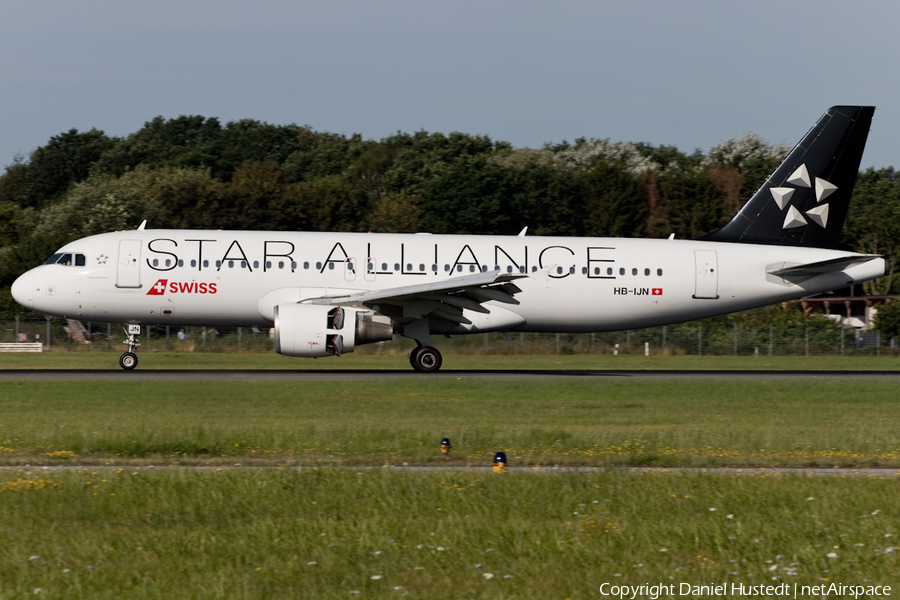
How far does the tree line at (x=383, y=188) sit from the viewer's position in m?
77.9

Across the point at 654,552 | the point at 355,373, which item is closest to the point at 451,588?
the point at 654,552

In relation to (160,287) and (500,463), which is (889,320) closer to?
(160,287)

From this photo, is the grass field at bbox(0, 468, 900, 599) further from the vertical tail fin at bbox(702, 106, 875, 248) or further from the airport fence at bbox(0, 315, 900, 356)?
the airport fence at bbox(0, 315, 900, 356)

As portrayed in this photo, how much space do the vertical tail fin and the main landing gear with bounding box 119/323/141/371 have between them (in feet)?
62.5

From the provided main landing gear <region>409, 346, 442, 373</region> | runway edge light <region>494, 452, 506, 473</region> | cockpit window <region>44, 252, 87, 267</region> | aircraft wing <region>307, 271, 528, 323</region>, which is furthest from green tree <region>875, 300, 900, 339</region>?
runway edge light <region>494, 452, 506, 473</region>

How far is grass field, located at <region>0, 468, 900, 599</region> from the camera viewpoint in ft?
28.0

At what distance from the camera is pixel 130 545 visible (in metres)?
9.36

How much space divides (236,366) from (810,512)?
28958 millimetres

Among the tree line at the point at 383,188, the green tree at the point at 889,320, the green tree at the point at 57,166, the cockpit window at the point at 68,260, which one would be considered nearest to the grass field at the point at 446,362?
the cockpit window at the point at 68,260

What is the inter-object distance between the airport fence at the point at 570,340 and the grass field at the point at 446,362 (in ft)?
3.00

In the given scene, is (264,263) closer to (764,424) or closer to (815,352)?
(764,424)

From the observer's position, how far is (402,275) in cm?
3173

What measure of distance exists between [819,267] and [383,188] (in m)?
75.2

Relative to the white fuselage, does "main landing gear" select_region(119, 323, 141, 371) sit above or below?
below
